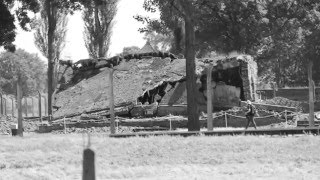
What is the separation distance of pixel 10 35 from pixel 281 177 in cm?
1883

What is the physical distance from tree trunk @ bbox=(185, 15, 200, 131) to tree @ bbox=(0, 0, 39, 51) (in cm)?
799

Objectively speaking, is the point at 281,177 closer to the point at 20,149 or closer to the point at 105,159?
the point at 105,159

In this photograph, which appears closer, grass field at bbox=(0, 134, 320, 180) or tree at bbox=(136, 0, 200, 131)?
grass field at bbox=(0, 134, 320, 180)

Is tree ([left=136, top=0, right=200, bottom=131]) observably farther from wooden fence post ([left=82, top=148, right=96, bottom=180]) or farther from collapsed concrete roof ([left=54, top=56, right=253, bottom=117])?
wooden fence post ([left=82, top=148, right=96, bottom=180])

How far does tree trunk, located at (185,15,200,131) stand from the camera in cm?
2375

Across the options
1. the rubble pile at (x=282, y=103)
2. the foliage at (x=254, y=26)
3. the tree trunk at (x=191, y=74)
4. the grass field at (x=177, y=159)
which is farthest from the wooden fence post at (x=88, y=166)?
the foliage at (x=254, y=26)

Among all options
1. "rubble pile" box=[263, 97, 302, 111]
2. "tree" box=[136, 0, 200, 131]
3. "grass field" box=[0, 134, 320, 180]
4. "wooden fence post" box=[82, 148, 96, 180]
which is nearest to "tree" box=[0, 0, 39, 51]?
"tree" box=[136, 0, 200, 131]

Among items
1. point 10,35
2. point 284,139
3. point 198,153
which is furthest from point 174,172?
point 10,35

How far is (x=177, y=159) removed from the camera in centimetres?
1437

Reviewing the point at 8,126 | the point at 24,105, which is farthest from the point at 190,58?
the point at 24,105

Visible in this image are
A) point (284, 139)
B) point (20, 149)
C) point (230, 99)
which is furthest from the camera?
point (230, 99)

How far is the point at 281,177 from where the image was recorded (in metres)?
11.6

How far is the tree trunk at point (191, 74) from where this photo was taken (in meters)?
23.8

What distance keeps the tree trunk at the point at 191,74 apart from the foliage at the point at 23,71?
2363 inches
